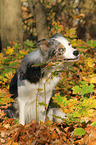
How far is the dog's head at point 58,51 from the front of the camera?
11.3 feet

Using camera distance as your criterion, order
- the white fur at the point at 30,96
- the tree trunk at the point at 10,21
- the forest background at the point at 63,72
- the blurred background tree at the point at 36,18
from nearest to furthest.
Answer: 1. the forest background at the point at 63,72
2. the white fur at the point at 30,96
3. the blurred background tree at the point at 36,18
4. the tree trunk at the point at 10,21

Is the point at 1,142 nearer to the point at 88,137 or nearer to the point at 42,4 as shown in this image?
the point at 88,137

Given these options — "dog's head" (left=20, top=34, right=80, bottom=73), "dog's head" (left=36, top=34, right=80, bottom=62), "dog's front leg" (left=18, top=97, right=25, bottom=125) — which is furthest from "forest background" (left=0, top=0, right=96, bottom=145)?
"dog's head" (left=36, top=34, right=80, bottom=62)

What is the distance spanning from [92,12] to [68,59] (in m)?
7.69

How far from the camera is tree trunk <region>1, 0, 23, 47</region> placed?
6160 millimetres

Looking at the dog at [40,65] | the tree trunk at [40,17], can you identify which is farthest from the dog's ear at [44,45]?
the tree trunk at [40,17]

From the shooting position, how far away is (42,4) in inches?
226

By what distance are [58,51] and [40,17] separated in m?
2.72

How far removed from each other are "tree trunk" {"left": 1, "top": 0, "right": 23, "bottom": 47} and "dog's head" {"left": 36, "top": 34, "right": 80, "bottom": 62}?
122 inches

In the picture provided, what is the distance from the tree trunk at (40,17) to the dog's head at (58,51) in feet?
8.05

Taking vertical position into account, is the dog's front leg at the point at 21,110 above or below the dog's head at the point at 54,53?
below

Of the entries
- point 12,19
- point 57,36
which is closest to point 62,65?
point 57,36

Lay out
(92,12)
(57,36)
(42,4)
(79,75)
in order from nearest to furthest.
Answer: (57,36), (79,75), (42,4), (92,12)

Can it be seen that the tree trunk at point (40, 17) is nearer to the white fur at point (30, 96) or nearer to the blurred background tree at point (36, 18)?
the blurred background tree at point (36, 18)
